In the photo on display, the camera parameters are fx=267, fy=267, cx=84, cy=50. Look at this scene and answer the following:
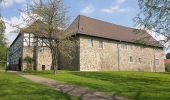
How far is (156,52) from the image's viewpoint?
56938mm

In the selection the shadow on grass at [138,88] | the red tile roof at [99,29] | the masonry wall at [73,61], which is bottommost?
the shadow on grass at [138,88]

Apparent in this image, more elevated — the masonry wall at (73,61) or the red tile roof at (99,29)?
the red tile roof at (99,29)

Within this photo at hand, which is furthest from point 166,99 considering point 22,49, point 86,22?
point 22,49

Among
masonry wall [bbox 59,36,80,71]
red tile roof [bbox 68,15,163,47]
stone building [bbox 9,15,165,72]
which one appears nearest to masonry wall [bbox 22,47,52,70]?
stone building [bbox 9,15,165,72]

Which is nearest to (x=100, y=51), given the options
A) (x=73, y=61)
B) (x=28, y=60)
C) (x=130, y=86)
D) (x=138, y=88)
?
(x=73, y=61)

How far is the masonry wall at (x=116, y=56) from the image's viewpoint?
4106 centimetres

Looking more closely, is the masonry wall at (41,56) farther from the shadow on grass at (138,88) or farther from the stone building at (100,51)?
the shadow on grass at (138,88)

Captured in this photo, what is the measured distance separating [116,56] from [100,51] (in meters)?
4.27

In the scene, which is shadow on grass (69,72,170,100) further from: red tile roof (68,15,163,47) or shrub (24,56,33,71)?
shrub (24,56,33,71)

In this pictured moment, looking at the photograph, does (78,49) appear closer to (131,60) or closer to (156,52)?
(131,60)

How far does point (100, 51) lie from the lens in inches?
1704

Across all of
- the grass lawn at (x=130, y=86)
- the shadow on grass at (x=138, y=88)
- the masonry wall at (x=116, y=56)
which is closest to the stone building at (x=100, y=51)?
the masonry wall at (x=116, y=56)

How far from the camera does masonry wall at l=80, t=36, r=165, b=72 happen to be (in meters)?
41.1

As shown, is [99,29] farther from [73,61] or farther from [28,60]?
[28,60]
